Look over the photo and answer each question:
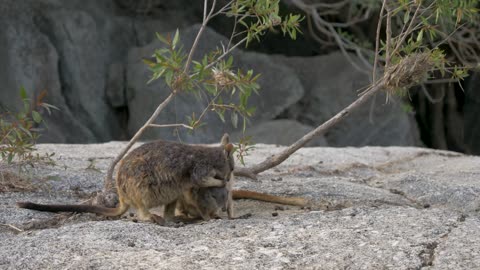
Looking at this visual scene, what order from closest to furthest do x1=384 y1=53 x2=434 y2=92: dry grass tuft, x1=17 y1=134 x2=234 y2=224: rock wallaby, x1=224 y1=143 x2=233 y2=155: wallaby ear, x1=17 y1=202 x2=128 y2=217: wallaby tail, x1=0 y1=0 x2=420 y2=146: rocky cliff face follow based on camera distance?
x1=17 y1=134 x2=234 y2=224: rock wallaby < x1=17 y1=202 x2=128 y2=217: wallaby tail < x1=224 y1=143 x2=233 y2=155: wallaby ear < x1=384 y1=53 x2=434 y2=92: dry grass tuft < x1=0 y1=0 x2=420 y2=146: rocky cliff face

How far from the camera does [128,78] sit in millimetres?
13891

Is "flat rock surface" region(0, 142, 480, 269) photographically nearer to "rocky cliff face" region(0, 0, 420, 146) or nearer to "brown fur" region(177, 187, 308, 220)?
"brown fur" region(177, 187, 308, 220)

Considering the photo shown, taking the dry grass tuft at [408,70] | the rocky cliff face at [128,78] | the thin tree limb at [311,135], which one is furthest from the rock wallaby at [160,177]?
the rocky cliff face at [128,78]

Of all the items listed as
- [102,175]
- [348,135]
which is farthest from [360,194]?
[348,135]

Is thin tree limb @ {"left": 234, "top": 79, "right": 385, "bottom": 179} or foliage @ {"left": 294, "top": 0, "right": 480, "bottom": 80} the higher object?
foliage @ {"left": 294, "top": 0, "right": 480, "bottom": 80}

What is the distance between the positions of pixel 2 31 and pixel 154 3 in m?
2.70

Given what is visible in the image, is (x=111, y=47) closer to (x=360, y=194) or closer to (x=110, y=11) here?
(x=110, y=11)

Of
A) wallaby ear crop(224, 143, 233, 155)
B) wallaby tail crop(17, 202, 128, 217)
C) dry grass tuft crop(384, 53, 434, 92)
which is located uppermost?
dry grass tuft crop(384, 53, 434, 92)

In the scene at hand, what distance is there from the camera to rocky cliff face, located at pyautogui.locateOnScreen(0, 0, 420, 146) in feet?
43.7

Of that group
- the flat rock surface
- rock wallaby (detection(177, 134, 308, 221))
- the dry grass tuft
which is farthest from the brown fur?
the dry grass tuft

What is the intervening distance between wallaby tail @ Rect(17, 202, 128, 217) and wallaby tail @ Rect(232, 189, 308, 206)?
38.9 inches

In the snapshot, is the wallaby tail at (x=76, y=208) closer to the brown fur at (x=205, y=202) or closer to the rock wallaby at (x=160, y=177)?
the rock wallaby at (x=160, y=177)

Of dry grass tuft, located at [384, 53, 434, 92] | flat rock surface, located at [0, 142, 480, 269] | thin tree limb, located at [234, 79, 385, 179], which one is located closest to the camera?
flat rock surface, located at [0, 142, 480, 269]

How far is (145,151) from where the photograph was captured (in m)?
5.82
